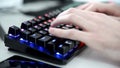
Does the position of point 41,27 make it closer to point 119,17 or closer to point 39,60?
point 39,60

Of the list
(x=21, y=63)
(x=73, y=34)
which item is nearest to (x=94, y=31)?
(x=73, y=34)

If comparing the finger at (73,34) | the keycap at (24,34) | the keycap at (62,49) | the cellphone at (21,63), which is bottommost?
the cellphone at (21,63)

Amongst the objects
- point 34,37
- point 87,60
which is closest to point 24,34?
point 34,37

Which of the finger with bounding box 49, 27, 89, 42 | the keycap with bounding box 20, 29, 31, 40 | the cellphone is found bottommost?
the cellphone

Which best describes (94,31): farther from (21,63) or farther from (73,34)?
(21,63)

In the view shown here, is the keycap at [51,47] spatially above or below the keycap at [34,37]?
below

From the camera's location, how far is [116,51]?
42 centimetres

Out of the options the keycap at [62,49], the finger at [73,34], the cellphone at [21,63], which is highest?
the finger at [73,34]

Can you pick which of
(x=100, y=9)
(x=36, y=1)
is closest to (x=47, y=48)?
(x=100, y=9)

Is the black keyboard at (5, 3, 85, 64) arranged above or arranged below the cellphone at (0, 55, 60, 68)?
above

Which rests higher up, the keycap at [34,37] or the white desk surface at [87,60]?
the keycap at [34,37]

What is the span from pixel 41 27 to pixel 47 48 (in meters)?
0.09

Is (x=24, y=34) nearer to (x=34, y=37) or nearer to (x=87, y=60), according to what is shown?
(x=34, y=37)

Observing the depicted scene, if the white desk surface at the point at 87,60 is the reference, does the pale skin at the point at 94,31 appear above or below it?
above
